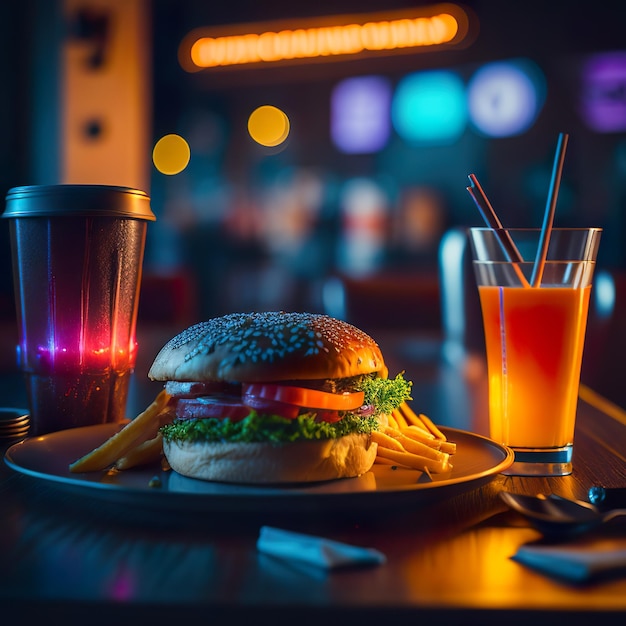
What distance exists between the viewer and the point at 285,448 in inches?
42.6

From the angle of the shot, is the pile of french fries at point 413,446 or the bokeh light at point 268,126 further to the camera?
the bokeh light at point 268,126

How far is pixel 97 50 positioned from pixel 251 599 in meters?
7.35

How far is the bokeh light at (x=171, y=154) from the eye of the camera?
996 centimetres

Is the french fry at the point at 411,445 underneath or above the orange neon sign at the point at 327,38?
underneath

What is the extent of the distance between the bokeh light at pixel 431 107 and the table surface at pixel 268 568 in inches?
324

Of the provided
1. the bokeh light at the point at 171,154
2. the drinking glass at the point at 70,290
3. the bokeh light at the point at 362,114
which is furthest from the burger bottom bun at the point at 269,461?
the bokeh light at the point at 171,154

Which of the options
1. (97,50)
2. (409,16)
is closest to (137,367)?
(409,16)

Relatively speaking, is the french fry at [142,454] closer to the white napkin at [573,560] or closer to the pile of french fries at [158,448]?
the pile of french fries at [158,448]

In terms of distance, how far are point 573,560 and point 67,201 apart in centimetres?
108

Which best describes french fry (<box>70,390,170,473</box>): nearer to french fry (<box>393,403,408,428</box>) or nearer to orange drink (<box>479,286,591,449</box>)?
french fry (<box>393,403,408,428</box>)

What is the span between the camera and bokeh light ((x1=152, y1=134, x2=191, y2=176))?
392 inches

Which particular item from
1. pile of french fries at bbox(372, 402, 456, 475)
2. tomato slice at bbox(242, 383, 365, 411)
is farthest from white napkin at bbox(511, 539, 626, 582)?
tomato slice at bbox(242, 383, 365, 411)

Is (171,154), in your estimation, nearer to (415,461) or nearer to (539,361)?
(539,361)

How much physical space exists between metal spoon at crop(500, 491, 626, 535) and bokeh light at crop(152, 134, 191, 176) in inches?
373
